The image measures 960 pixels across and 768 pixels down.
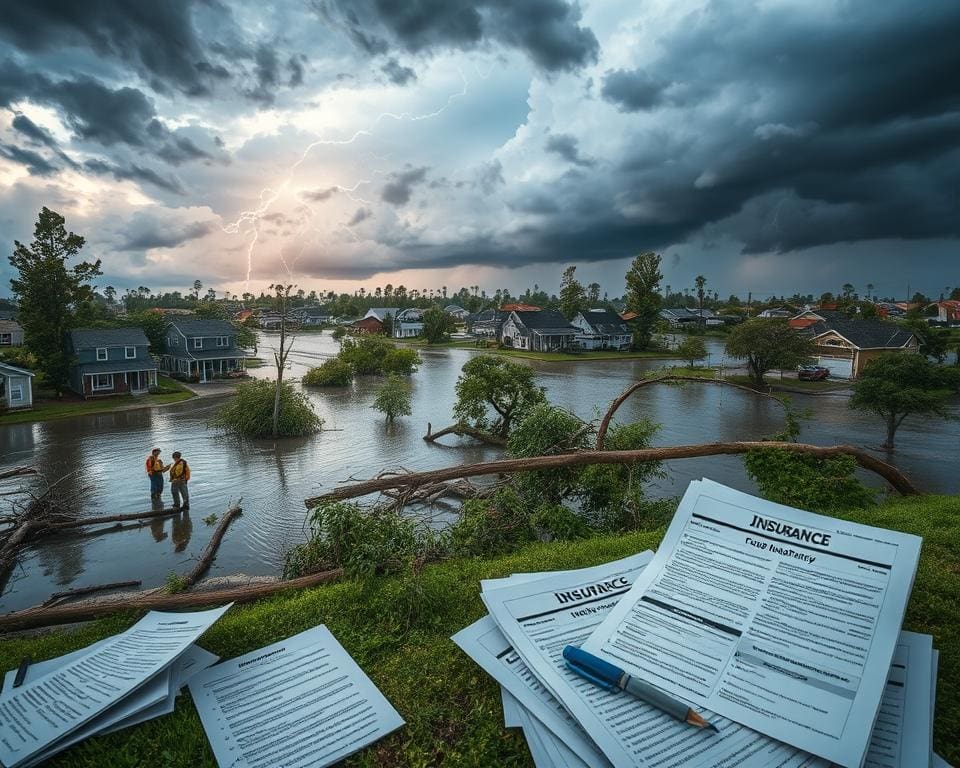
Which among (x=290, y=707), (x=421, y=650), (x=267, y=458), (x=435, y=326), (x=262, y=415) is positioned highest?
(x=435, y=326)

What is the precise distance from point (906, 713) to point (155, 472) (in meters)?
16.4

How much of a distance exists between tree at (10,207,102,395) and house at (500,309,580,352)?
4465 cm

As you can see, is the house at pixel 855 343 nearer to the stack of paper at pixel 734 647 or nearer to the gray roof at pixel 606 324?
the gray roof at pixel 606 324

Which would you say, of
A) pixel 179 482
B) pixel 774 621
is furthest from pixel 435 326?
pixel 774 621

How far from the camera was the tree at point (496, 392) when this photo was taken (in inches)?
857

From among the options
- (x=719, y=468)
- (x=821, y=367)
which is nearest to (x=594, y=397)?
(x=719, y=468)

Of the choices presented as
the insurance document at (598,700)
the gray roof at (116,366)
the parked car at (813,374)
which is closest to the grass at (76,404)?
the gray roof at (116,366)

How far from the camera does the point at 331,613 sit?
11.3 ft

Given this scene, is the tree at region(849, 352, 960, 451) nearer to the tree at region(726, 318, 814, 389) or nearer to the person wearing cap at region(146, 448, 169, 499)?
the tree at region(726, 318, 814, 389)

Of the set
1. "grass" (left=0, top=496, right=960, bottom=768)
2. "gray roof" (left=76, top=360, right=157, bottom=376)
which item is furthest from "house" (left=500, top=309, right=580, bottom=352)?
"grass" (left=0, top=496, right=960, bottom=768)

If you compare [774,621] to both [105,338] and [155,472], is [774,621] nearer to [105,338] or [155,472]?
[155,472]

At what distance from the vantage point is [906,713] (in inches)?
69.7

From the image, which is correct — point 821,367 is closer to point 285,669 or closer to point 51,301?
point 285,669

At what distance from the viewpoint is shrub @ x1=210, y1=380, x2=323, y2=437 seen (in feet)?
75.7
